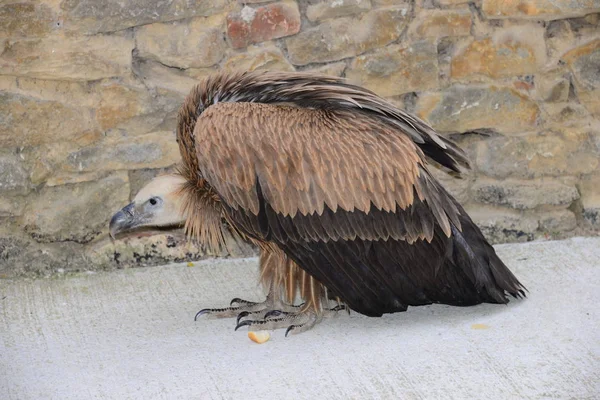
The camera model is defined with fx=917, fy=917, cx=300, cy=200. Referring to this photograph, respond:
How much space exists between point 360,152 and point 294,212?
1.18 feet

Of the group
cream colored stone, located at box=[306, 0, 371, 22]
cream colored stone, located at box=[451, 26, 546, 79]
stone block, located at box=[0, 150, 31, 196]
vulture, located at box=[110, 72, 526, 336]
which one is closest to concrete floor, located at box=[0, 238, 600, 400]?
vulture, located at box=[110, 72, 526, 336]

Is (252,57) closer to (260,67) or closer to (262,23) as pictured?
(260,67)

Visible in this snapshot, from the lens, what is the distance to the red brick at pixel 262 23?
14.9 feet

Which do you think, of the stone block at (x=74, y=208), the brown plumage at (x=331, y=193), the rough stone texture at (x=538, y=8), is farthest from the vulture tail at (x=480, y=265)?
the stone block at (x=74, y=208)

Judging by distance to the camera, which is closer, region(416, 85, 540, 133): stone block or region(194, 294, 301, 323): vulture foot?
region(194, 294, 301, 323): vulture foot

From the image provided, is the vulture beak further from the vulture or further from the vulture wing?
the vulture wing

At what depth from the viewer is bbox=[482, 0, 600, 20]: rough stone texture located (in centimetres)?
465

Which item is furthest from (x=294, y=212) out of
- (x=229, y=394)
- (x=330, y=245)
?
(x=229, y=394)

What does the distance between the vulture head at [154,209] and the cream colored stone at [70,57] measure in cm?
77

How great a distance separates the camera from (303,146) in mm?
3652

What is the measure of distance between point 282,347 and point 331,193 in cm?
69

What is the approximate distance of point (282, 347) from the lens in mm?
3830

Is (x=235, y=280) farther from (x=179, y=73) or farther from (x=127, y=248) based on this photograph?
(x=179, y=73)

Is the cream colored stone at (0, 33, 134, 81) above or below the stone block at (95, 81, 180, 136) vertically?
above
